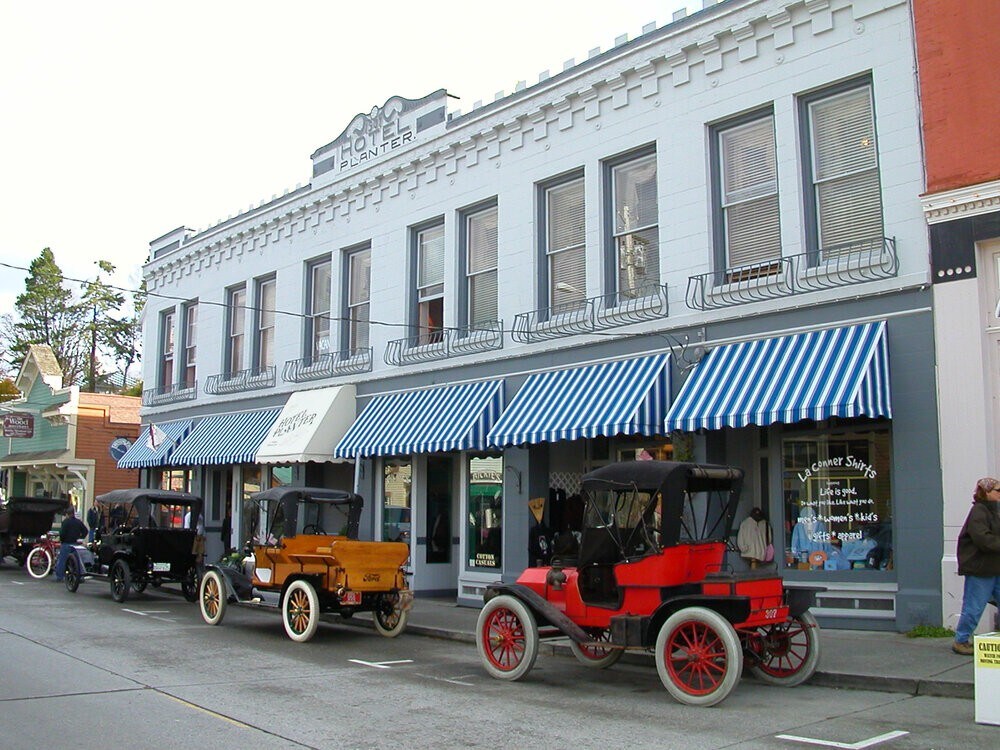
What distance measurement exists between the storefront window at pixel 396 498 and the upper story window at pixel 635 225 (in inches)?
240

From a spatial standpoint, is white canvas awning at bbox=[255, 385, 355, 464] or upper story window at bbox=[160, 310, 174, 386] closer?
white canvas awning at bbox=[255, 385, 355, 464]

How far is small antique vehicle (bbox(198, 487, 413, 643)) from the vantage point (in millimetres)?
12695

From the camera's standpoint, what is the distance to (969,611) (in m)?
9.84

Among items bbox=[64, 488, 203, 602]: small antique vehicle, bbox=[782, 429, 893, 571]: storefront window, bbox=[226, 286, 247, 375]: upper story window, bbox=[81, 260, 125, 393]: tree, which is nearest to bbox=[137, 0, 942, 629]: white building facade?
bbox=[782, 429, 893, 571]: storefront window

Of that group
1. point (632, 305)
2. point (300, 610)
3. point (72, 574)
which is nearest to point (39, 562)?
point (72, 574)

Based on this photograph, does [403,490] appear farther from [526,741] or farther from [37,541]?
[526,741]

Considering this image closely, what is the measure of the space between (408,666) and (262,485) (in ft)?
42.0

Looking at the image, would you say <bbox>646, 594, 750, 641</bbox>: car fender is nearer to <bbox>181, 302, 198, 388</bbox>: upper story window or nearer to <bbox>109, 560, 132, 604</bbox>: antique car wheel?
<bbox>109, 560, 132, 604</bbox>: antique car wheel

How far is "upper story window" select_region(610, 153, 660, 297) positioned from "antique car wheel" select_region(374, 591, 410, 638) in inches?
227

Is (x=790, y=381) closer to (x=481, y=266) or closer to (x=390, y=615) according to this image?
(x=390, y=615)

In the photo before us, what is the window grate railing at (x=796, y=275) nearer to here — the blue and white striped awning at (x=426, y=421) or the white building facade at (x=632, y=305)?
the white building facade at (x=632, y=305)

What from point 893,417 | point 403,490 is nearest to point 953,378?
point 893,417

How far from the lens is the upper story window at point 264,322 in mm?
23087

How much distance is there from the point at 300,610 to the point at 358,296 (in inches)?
357
